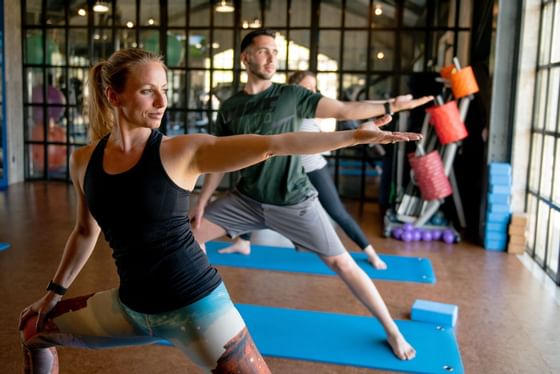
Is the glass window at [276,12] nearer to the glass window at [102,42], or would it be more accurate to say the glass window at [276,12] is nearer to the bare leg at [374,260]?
the glass window at [102,42]

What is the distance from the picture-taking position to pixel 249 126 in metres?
3.07

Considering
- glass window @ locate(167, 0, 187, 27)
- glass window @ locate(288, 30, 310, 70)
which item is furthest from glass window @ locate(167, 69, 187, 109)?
glass window @ locate(288, 30, 310, 70)

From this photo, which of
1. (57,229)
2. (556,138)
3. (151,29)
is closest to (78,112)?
(151,29)

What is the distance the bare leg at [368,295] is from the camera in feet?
9.68

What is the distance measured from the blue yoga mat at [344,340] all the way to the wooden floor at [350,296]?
79 mm

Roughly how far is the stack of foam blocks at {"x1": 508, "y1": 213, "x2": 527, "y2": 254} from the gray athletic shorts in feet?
9.04

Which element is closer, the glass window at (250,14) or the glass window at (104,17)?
the glass window at (250,14)

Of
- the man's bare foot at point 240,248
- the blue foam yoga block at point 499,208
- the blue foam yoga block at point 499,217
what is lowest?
the man's bare foot at point 240,248

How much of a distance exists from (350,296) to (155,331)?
2411 mm

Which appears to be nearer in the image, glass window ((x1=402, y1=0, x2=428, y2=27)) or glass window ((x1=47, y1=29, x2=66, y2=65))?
glass window ((x1=402, y1=0, x2=428, y2=27))

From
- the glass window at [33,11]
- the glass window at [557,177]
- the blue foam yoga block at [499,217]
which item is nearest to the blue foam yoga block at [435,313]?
the glass window at [557,177]

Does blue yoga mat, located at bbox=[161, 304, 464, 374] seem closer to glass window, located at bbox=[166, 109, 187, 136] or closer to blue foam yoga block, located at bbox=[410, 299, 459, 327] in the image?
blue foam yoga block, located at bbox=[410, 299, 459, 327]

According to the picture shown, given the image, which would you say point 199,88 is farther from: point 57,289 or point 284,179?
point 57,289

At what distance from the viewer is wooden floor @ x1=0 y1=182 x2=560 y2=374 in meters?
2.99
